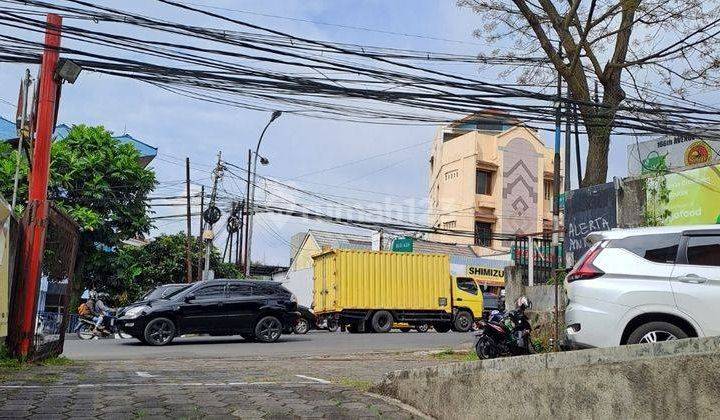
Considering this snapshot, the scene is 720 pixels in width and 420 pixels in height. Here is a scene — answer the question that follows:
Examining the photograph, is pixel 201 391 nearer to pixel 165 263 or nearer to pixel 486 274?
pixel 165 263

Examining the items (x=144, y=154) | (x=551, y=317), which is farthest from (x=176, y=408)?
(x=144, y=154)

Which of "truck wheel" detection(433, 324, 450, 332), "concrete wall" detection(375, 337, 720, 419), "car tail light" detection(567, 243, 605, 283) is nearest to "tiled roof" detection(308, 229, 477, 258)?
"truck wheel" detection(433, 324, 450, 332)

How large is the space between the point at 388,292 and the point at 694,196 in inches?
471

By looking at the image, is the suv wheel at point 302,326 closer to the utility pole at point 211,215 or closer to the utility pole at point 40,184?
the utility pole at point 211,215

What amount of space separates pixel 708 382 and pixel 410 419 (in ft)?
8.88

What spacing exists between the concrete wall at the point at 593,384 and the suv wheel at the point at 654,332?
2.45 metres

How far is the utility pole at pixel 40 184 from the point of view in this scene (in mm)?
10250

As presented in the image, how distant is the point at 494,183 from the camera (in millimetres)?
43688

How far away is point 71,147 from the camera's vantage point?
24594 mm

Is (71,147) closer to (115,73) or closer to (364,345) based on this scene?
(364,345)

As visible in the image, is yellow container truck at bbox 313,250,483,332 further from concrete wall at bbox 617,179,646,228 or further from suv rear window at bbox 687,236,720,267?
suv rear window at bbox 687,236,720,267

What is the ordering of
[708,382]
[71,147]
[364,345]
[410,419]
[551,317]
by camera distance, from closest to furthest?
[708,382] → [410,419] → [551,317] → [364,345] → [71,147]

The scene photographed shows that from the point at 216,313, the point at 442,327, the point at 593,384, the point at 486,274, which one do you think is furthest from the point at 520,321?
the point at 486,274

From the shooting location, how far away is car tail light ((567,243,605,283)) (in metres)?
7.73
